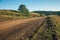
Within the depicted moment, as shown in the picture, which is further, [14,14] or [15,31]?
[14,14]

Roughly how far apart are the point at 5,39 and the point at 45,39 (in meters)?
3.18

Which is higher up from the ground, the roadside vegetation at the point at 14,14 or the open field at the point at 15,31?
the open field at the point at 15,31

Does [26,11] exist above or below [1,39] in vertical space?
below

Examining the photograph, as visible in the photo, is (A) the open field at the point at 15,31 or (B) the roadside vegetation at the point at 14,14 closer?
(A) the open field at the point at 15,31

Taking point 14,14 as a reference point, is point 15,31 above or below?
above

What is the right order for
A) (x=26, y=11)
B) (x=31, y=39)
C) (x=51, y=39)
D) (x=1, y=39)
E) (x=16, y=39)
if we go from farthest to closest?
(x=26, y=11) < (x=51, y=39) < (x=31, y=39) < (x=16, y=39) < (x=1, y=39)

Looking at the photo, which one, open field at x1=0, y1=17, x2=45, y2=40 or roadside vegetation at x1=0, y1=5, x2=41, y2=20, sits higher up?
open field at x1=0, y1=17, x2=45, y2=40

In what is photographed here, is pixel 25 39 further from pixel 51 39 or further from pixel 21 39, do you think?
pixel 51 39

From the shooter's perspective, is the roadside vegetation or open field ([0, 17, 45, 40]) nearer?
open field ([0, 17, 45, 40])

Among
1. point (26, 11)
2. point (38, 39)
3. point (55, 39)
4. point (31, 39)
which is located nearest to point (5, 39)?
point (31, 39)

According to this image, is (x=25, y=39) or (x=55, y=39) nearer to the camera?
(x=25, y=39)

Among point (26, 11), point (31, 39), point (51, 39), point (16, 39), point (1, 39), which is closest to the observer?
point (1, 39)

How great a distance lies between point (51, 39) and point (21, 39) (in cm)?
241

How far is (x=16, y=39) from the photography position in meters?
9.87
